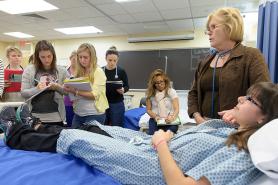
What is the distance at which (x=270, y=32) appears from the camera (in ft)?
6.39

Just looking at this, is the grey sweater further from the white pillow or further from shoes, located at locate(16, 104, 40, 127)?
the white pillow

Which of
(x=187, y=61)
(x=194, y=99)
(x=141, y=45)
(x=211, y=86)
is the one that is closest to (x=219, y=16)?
(x=211, y=86)

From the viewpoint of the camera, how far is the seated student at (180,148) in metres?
0.92

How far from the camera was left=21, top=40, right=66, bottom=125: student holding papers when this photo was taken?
7.06 ft

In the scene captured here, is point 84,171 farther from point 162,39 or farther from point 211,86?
point 162,39

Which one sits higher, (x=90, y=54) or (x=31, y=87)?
(x=90, y=54)

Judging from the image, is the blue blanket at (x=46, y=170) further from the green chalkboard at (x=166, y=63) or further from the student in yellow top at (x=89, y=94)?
Answer: the green chalkboard at (x=166, y=63)

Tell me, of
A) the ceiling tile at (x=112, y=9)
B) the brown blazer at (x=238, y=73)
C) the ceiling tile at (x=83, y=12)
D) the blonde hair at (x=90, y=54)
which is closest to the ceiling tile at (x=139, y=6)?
the ceiling tile at (x=112, y=9)

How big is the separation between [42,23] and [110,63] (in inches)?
117

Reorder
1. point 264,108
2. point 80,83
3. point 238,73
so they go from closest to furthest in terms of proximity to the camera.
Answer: point 264,108 → point 238,73 → point 80,83

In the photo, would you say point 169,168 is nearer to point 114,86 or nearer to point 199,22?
point 114,86

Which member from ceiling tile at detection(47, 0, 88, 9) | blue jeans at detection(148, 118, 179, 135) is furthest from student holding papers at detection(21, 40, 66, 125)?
ceiling tile at detection(47, 0, 88, 9)

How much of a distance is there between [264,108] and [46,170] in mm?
993

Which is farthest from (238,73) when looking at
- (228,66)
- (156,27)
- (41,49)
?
(156,27)
